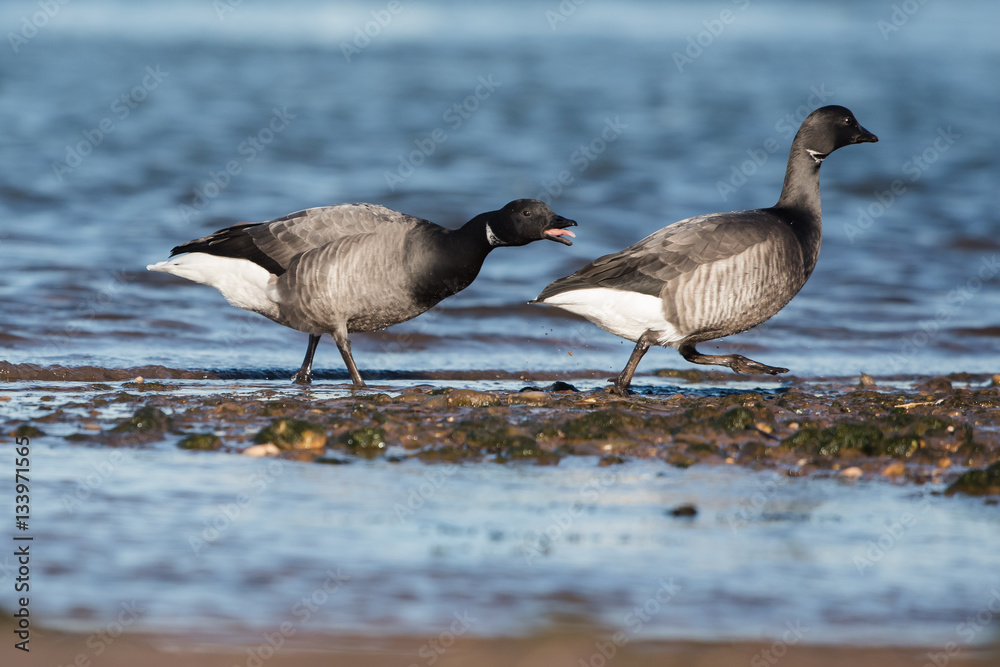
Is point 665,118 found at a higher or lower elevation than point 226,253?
higher

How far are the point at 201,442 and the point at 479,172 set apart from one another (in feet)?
45.7

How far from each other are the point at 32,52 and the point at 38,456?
32.9 metres

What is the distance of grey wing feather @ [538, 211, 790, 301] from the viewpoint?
8406 mm

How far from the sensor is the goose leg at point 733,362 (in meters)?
8.82

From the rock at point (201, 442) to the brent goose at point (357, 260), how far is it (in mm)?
2514

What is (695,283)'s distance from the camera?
838cm

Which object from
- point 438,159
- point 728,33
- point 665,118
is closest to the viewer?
point 438,159

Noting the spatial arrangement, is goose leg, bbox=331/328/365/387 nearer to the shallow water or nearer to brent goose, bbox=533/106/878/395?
brent goose, bbox=533/106/878/395

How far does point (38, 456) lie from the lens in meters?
6.02

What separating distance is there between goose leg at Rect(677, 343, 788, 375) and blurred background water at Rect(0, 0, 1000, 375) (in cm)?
186

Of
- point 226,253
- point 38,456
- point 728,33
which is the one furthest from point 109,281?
point 728,33

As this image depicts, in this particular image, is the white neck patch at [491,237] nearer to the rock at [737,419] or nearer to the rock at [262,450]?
the rock at [737,419]

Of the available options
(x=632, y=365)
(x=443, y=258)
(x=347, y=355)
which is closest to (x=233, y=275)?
(x=347, y=355)

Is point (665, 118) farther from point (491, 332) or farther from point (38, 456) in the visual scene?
point (38, 456)
